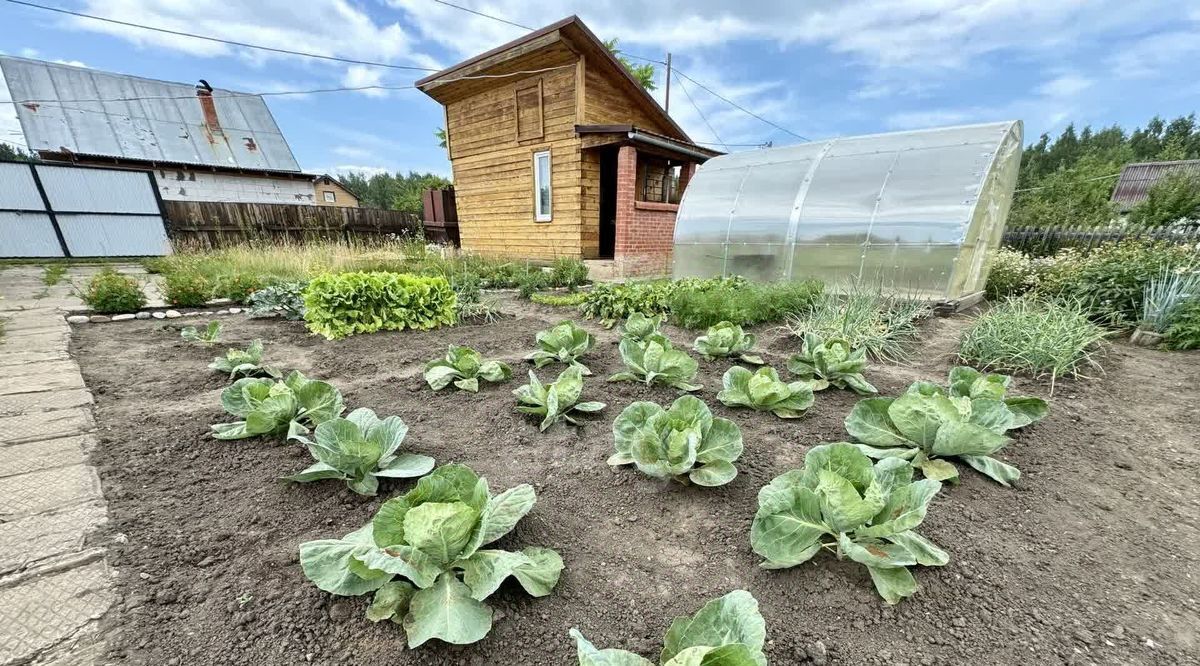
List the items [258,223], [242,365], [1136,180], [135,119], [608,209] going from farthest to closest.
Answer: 1. [1136,180]
2. [135,119]
3. [608,209]
4. [258,223]
5. [242,365]

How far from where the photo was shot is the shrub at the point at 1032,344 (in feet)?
9.15

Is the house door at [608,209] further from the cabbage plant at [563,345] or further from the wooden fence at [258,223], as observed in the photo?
the cabbage plant at [563,345]

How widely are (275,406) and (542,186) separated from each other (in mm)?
8457

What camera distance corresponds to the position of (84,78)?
52.9 ft

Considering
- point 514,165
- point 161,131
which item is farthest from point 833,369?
point 161,131

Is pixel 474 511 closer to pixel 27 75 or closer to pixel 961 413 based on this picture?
pixel 961 413

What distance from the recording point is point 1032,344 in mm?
2852

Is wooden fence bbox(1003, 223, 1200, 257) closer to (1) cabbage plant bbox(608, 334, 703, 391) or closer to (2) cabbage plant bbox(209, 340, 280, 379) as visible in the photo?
(1) cabbage plant bbox(608, 334, 703, 391)

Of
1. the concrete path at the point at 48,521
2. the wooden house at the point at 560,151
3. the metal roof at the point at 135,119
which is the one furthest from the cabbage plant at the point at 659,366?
the metal roof at the point at 135,119

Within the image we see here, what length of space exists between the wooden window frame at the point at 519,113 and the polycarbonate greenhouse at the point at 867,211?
401cm

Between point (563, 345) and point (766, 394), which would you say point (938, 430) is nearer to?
point (766, 394)

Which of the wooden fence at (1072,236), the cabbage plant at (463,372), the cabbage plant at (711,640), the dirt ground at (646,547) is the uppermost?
the wooden fence at (1072,236)

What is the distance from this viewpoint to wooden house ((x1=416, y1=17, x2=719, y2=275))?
26.8ft

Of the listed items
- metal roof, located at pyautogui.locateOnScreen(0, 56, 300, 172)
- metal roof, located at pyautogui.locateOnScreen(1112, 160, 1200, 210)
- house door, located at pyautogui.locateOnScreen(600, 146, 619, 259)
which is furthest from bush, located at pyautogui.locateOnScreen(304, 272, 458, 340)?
metal roof, located at pyautogui.locateOnScreen(1112, 160, 1200, 210)
